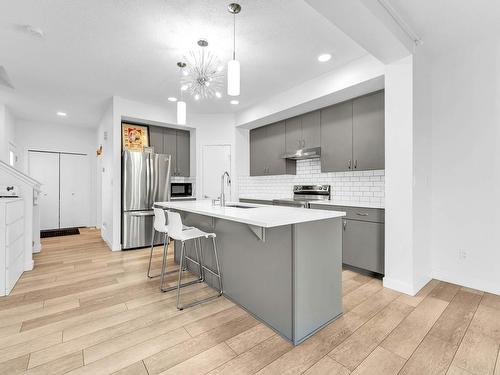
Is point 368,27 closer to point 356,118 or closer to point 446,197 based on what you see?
point 356,118

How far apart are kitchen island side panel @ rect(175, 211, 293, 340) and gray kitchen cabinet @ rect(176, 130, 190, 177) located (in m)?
2.90

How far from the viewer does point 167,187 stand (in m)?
Answer: 4.84

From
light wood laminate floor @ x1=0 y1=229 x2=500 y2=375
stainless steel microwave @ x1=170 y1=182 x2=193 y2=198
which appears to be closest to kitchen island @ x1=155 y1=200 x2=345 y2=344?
light wood laminate floor @ x1=0 y1=229 x2=500 y2=375

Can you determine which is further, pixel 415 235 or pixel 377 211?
pixel 377 211

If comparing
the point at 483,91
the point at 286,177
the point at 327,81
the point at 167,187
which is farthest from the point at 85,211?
the point at 483,91

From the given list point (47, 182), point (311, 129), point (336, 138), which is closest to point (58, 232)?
point (47, 182)

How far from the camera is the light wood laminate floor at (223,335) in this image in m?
1.56

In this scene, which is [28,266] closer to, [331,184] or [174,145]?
[174,145]

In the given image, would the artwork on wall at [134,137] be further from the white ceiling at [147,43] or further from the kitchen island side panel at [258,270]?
the kitchen island side panel at [258,270]

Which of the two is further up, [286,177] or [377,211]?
[286,177]

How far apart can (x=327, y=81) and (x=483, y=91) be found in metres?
1.65

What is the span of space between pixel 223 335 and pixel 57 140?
6819mm

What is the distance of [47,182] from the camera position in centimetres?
617

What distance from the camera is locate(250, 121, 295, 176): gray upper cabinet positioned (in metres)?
4.58
